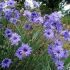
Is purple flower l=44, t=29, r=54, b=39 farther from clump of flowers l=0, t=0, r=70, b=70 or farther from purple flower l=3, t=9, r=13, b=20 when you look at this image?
purple flower l=3, t=9, r=13, b=20

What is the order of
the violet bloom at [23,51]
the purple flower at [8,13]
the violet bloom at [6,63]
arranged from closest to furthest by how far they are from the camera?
the violet bloom at [23,51], the violet bloom at [6,63], the purple flower at [8,13]

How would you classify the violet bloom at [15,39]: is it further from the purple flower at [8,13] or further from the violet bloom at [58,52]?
the purple flower at [8,13]

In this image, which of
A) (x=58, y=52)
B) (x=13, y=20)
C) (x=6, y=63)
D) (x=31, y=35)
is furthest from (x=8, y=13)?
(x=58, y=52)

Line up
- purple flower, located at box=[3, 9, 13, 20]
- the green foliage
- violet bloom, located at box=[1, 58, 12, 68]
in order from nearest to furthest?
violet bloom, located at box=[1, 58, 12, 68], purple flower, located at box=[3, 9, 13, 20], the green foliage

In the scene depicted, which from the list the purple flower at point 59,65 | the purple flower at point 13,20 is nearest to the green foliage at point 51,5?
the purple flower at point 13,20

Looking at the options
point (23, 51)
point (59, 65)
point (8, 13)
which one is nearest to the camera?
point (23, 51)

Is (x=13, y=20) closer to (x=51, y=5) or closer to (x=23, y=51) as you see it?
(x=23, y=51)

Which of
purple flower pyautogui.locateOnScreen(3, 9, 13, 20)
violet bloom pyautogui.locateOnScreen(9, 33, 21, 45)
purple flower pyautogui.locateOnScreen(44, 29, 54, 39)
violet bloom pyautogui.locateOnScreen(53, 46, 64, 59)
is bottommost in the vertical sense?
violet bloom pyautogui.locateOnScreen(53, 46, 64, 59)

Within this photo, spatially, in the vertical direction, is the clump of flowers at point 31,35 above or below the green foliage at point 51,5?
below

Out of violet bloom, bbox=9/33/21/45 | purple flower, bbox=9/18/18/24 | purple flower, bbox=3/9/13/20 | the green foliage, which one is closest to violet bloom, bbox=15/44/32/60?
violet bloom, bbox=9/33/21/45
